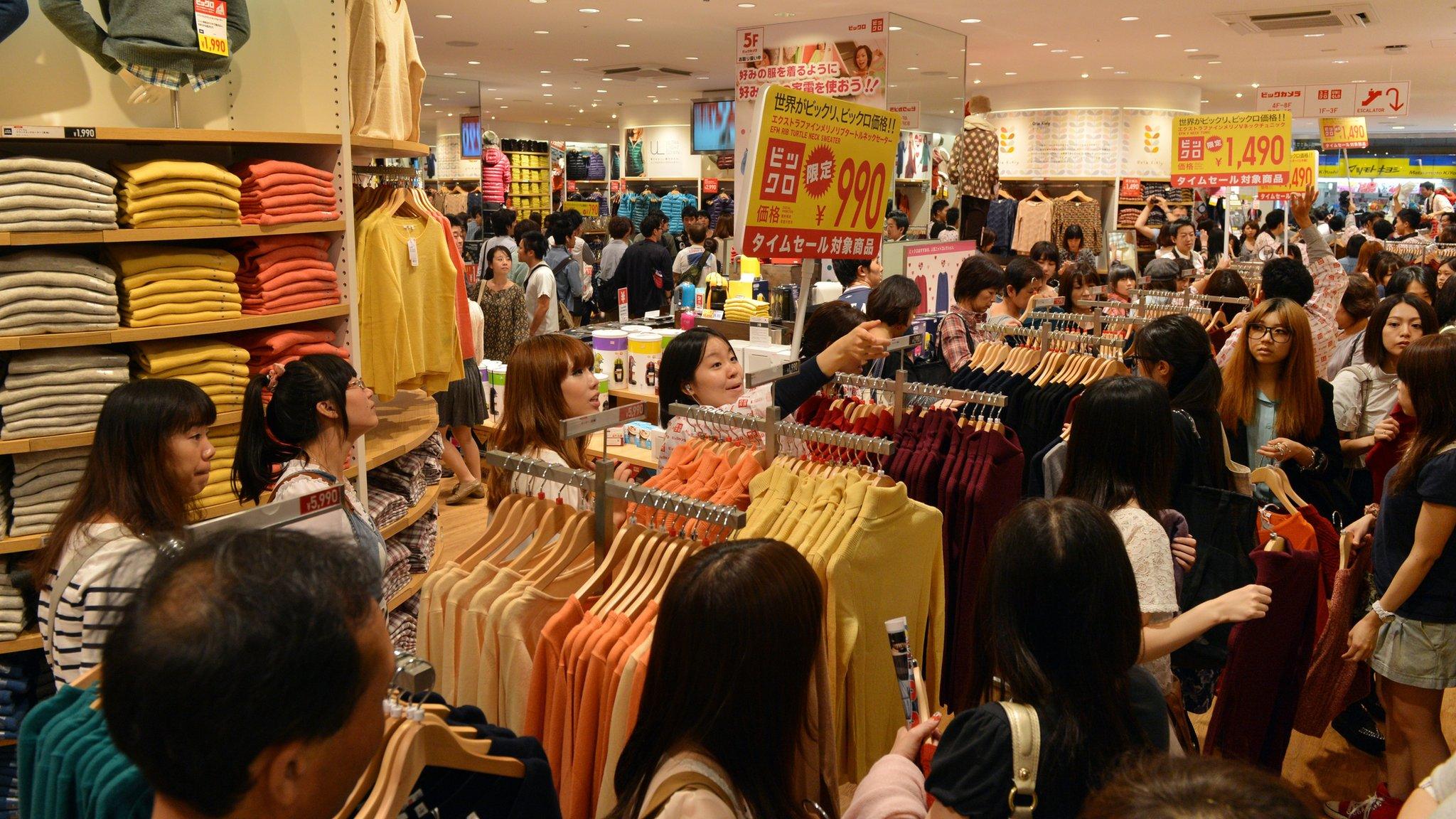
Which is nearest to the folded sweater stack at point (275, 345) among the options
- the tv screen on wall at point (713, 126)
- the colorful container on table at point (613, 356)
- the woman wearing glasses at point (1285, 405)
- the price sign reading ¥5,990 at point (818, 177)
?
the price sign reading ¥5,990 at point (818, 177)

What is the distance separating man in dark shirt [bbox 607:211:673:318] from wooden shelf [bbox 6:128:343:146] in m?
6.60

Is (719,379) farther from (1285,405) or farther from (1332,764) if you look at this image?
(1332,764)

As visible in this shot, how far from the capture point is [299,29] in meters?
3.78

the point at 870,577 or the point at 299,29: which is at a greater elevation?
the point at 299,29

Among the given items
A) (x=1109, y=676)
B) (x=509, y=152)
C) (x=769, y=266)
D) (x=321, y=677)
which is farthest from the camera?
(x=509, y=152)

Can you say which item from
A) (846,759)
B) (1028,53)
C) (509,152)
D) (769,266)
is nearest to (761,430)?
(846,759)

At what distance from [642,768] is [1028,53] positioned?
12983mm

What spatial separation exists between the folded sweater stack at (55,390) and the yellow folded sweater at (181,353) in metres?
0.10

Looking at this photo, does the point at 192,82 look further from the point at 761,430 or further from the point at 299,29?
the point at 761,430

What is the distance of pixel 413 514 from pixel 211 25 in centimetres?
182

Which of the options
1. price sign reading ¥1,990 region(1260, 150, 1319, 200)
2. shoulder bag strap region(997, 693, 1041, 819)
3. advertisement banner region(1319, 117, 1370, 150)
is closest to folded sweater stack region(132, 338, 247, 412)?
shoulder bag strap region(997, 693, 1041, 819)

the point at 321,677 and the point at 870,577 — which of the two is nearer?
the point at 321,677

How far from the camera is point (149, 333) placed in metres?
3.17

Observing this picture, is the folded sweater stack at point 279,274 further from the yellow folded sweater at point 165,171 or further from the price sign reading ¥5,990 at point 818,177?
the price sign reading ¥5,990 at point 818,177
